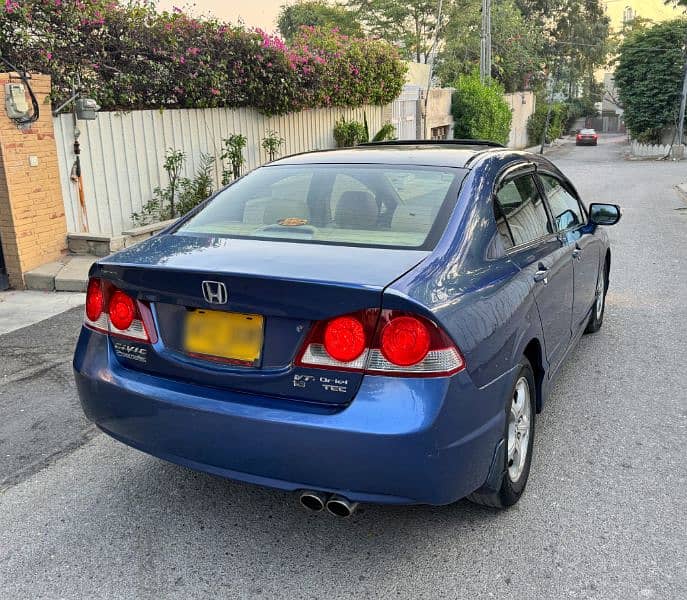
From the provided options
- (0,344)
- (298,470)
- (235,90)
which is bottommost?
(0,344)

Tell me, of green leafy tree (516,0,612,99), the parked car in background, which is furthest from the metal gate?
green leafy tree (516,0,612,99)

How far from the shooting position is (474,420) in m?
2.57

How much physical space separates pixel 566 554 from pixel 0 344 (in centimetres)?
475

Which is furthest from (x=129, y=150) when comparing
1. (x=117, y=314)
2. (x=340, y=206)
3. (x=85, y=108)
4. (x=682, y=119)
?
(x=682, y=119)

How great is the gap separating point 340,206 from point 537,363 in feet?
4.06

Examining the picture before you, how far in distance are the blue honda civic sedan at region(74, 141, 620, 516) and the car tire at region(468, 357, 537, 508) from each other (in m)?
0.01

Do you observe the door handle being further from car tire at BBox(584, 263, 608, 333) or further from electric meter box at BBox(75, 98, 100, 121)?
electric meter box at BBox(75, 98, 100, 121)

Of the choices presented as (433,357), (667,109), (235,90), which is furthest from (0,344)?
(667,109)

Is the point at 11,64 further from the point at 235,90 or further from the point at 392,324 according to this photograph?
the point at 392,324

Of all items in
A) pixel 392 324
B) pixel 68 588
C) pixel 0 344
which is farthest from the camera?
pixel 0 344

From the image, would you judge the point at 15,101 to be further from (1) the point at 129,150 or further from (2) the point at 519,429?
(2) the point at 519,429

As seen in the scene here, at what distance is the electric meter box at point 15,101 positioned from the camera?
7.01 metres

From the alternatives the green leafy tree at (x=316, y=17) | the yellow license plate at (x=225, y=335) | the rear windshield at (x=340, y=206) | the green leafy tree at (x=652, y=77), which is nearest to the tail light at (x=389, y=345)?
the yellow license plate at (x=225, y=335)

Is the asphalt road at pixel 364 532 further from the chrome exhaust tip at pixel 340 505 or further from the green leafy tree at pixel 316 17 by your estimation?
the green leafy tree at pixel 316 17
